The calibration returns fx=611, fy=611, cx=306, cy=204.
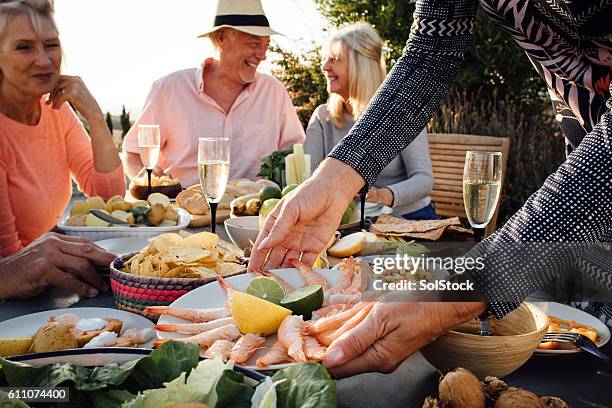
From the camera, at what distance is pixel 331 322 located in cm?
98

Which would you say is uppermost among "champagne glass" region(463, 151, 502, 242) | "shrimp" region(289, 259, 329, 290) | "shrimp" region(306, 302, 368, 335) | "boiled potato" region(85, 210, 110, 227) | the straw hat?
the straw hat

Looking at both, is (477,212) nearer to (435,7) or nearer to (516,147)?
(435,7)

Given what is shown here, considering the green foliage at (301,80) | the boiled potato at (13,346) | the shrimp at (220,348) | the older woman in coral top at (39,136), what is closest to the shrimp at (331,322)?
the shrimp at (220,348)

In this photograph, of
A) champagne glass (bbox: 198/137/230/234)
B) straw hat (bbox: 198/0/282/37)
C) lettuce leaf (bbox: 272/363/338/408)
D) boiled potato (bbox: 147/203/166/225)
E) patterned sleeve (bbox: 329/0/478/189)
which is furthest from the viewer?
straw hat (bbox: 198/0/282/37)

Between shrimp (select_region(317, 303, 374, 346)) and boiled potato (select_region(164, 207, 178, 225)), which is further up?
shrimp (select_region(317, 303, 374, 346))

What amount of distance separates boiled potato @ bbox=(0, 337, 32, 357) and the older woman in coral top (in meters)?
1.61

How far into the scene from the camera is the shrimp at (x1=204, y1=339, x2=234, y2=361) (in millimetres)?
930

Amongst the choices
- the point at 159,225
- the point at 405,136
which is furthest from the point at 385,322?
the point at 159,225

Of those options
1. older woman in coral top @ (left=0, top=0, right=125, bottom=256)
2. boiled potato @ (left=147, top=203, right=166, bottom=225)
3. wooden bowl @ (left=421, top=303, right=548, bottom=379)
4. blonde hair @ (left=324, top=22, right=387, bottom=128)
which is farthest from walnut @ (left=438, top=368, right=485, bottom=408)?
blonde hair @ (left=324, top=22, right=387, bottom=128)

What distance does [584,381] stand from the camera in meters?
1.02

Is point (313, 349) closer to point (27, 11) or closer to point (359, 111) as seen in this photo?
point (27, 11)

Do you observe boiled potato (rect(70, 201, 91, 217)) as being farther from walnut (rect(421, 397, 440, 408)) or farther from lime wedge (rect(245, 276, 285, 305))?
walnut (rect(421, 397, 440, 408))

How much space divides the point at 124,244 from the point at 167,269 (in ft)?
2.06

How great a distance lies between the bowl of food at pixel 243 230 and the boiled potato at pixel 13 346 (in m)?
0.78
